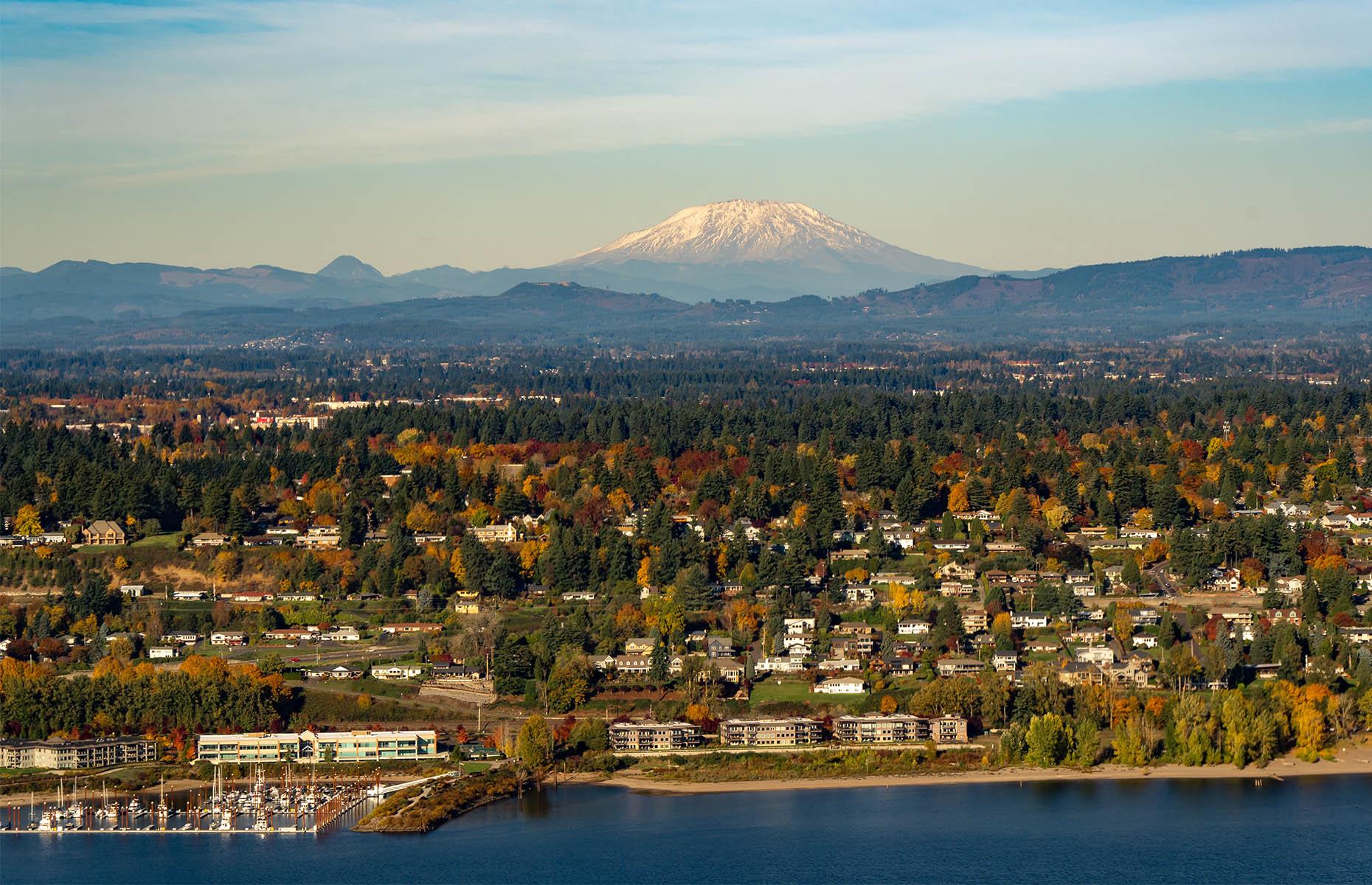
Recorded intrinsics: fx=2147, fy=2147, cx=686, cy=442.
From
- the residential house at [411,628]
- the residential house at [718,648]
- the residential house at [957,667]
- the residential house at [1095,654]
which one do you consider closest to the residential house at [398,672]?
the residential house at [411,628]

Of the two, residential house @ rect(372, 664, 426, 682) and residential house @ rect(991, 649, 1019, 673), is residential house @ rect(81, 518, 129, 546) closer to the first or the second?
residential house @ rect(372, 664, 426, 682)

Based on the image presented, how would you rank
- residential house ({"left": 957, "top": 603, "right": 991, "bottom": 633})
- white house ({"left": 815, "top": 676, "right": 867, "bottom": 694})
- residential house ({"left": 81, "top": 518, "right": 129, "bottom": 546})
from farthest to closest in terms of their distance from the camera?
1. residential house ({"left": 81, "top": 518, "right": 129, "bottom": 546})
2. residential house ({"left": 957, "top": 603, "right": 991, "bottom": 633})
3. white house ({"left": 815, "top": 676, "right": 867, "bottom": 694})

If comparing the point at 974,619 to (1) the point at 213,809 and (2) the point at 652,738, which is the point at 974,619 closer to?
(2) the point at 652,738

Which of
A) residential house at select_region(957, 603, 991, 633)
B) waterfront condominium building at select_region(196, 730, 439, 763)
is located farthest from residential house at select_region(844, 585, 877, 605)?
waterfront condominium building at select_region(196, 730, 439, 763)

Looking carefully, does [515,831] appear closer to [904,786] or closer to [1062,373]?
[904,786]

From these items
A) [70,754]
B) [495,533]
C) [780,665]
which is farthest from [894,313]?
[70,754]

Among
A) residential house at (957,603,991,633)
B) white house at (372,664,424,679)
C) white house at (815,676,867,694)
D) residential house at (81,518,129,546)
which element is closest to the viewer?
white house at (815,676,867,694)

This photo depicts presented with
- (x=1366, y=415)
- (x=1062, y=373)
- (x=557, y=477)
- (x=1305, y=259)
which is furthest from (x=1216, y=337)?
(x=557, y=477)
